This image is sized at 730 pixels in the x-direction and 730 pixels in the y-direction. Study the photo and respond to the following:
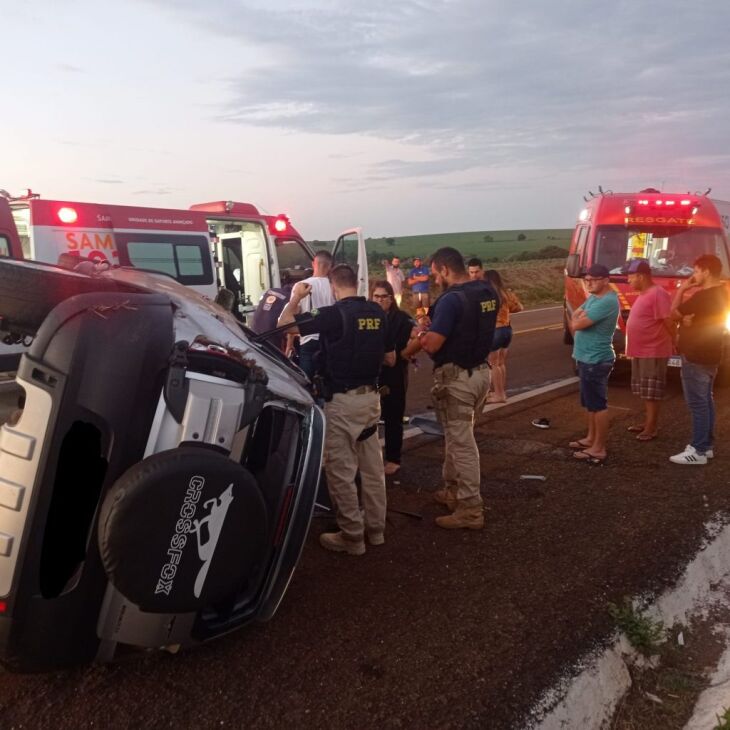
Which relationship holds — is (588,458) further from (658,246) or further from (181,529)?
(658,246)

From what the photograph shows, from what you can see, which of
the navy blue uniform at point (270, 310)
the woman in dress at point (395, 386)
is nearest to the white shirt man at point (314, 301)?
the navy blue uniform at point (270, 310)

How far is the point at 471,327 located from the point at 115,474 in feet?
→ 8.92

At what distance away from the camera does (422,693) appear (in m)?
2.87

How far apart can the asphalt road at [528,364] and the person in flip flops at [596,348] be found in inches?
88.7

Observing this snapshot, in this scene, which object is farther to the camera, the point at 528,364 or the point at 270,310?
the point at 528,364

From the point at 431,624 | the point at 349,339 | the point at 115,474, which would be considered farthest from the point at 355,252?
the point at 115,474

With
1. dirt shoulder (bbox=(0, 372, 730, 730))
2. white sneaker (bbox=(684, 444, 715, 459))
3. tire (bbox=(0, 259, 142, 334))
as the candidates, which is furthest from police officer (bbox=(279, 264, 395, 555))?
white sneaker (bbox=(684, 444, 715, 459))

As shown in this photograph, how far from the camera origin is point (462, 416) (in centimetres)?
462

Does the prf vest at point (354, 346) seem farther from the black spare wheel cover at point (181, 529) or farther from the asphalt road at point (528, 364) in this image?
the asphalt road at point (528, 364)

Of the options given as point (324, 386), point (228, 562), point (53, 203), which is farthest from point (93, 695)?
point (53, 203)

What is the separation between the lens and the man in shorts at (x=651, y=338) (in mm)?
6648

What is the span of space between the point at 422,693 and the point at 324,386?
1818 millimetres

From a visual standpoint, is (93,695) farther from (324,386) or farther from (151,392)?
(324,386)

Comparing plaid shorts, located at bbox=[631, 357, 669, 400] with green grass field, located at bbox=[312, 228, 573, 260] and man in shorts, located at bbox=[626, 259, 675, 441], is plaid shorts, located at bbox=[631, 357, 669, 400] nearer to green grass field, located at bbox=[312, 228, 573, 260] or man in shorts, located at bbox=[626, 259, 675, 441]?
man in shorts, located at bbox=[626, 259, 675, 441]
